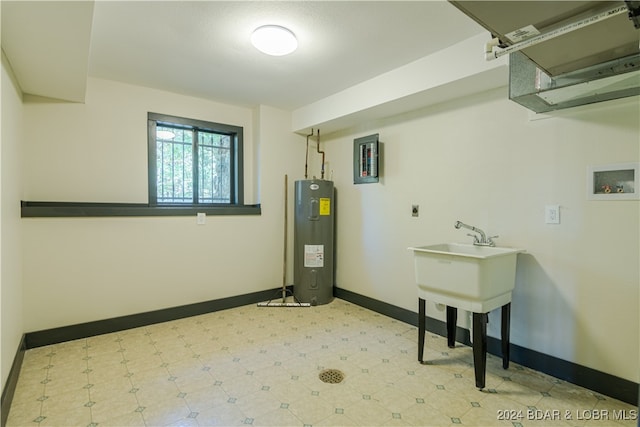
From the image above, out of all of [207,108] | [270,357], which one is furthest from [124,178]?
[270,357]

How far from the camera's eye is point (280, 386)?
204 centimetres

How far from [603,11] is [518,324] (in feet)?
6.76

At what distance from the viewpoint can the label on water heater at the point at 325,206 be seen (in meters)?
3.73

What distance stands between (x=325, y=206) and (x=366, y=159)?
73cm

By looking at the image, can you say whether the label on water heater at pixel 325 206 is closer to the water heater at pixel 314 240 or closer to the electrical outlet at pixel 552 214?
the water heater at pixel 314 240

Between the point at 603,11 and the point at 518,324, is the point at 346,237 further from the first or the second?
the point at 603,11

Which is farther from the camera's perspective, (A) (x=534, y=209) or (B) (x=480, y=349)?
(A) (x=534, y=209)

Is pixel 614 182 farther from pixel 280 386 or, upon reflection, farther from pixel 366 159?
pixel 280 386

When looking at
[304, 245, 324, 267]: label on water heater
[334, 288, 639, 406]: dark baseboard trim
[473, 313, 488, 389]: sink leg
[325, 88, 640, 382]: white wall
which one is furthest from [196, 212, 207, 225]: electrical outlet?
[473, 313, 488, 389]: sink leg

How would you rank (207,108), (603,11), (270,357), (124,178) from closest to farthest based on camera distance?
(603,11)
(270,357)
(124,178)
(207,108)

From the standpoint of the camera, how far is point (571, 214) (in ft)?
6.95

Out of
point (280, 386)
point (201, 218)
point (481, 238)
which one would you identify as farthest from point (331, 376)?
point (201, 218)

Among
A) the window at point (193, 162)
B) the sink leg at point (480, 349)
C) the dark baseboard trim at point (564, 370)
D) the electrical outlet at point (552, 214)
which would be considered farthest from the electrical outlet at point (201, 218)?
the electrical outlet at point (552, 214)

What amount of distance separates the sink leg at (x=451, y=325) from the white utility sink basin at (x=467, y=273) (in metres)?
0.47
